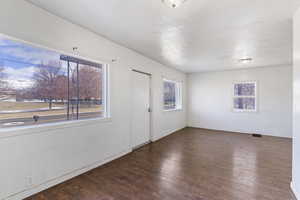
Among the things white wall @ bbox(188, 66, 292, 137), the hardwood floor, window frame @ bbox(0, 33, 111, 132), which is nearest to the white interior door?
the hardwood floor

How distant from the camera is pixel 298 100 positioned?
192 cm

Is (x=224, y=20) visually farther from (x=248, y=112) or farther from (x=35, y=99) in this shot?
(x=248, y=112)

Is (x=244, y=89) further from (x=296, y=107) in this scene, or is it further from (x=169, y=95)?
(x=296, y=107)

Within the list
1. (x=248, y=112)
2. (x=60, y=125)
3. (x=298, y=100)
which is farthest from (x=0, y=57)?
(x=248, y=112)

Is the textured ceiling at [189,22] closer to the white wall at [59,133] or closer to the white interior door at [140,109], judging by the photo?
the white wall at [59,133]

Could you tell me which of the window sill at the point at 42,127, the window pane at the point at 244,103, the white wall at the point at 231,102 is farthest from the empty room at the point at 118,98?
the window pane at the point at 244,103

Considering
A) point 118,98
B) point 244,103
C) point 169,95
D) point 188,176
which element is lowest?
point 188,176

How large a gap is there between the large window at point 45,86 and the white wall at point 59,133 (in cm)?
18

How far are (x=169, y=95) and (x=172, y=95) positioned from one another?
0.30 m

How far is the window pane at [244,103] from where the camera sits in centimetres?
563

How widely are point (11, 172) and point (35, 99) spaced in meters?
0.93

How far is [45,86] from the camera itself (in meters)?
2.25

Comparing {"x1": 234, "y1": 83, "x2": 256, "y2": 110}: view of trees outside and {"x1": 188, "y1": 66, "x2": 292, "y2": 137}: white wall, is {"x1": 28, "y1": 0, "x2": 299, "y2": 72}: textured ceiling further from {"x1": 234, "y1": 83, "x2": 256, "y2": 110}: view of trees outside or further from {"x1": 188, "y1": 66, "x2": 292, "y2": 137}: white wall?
{"x1": 234, "y1": 83, "x2": 256, "y2": 110}: view of trees outside

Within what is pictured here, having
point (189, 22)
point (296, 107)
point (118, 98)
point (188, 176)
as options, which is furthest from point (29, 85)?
point (296, 107)
